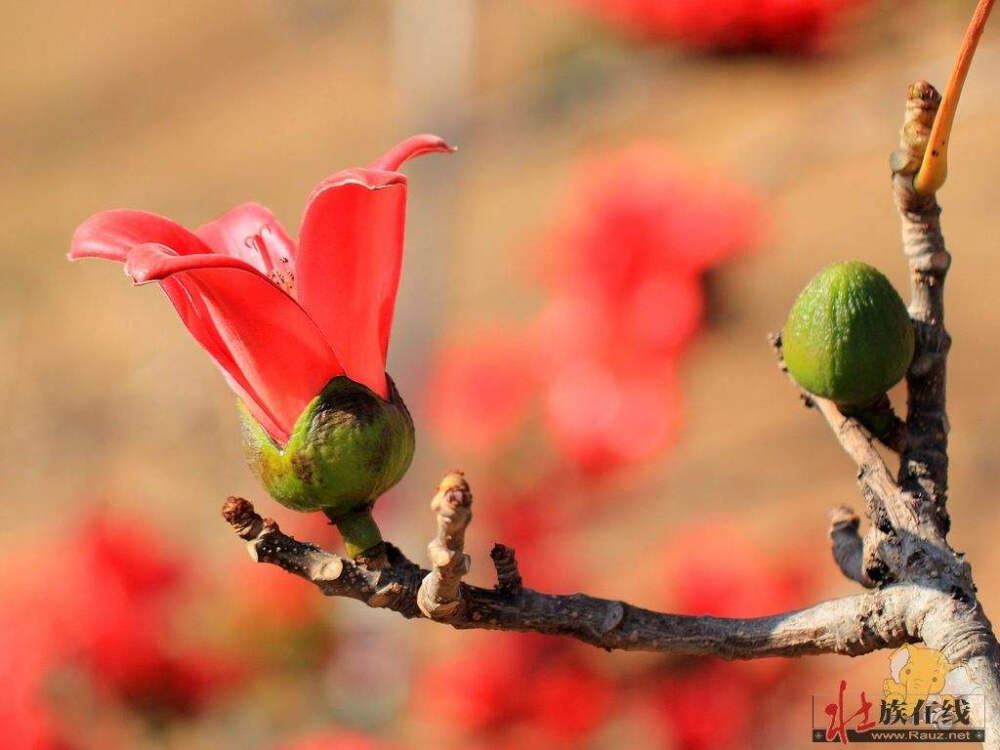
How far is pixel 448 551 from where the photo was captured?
1.75 ft

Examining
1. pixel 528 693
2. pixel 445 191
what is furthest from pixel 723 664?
pixel 445 191

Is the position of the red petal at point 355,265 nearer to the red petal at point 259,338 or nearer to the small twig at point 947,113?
the red petal at point 259,338

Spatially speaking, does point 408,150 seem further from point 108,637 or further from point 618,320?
point 618,320

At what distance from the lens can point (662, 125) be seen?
327cm

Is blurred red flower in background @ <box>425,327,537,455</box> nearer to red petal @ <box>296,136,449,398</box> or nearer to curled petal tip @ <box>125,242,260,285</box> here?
red petal @ <box>296,136,449,398</box>

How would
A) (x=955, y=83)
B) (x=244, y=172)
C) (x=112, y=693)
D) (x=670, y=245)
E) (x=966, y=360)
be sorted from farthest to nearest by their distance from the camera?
(x=244, y=172) < (x=966, y=360) < (x=670, y=245) < (x=112, y=693) < (x=955, y=83)

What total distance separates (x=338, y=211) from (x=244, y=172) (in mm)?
3300

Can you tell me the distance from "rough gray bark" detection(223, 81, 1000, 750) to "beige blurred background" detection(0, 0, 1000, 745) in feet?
2.28

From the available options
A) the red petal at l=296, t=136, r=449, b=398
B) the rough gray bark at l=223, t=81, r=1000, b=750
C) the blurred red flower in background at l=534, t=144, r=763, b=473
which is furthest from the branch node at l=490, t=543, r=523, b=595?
the blurred red flower in background at l=534, t=144, r=763, b=473

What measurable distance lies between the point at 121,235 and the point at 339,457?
16cm

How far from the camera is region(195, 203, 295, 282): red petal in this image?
2.32 ft

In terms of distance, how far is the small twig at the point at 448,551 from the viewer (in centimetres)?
50

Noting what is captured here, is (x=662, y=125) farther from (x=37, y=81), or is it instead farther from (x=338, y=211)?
(x=338, y=211)

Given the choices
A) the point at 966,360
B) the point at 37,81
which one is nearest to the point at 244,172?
the point at 37,81
